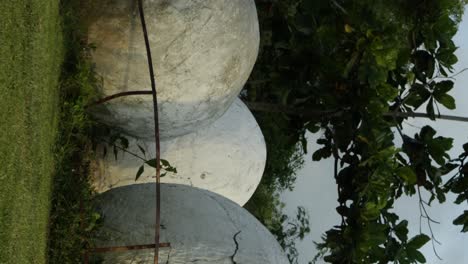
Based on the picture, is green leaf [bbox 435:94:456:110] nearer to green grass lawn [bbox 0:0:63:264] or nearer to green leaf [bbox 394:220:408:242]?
green leaf [bbox 394:220:408:242]

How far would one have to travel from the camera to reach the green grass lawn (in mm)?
3139

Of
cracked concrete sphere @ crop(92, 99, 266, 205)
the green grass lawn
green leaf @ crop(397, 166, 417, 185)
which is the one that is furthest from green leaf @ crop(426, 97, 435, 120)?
the green grass lawn

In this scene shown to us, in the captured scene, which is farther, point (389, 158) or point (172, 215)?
point (389, 158)

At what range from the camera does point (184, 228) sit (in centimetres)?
379

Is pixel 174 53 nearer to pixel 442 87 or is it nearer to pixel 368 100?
pixel 368 100

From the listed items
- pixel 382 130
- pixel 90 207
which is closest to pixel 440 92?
pixel 382 130

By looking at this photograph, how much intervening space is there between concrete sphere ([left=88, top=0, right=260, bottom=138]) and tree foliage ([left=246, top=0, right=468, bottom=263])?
552 mm

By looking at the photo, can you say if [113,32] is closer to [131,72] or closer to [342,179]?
[131,72]

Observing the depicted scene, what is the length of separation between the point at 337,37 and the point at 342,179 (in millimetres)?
817

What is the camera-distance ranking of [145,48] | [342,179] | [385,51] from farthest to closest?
[342,179]
[385,51]
[145,48]

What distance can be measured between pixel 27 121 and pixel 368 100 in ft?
6.09

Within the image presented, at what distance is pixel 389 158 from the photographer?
14.4 ft

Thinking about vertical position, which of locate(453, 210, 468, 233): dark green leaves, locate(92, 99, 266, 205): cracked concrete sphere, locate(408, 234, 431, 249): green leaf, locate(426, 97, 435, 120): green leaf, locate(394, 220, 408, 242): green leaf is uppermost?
locate(426, 97, 435, 120): green leaf

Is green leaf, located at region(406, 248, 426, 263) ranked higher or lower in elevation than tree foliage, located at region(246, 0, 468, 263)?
lower
